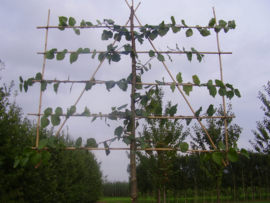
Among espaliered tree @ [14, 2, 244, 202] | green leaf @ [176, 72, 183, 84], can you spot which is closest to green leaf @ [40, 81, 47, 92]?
espaliered tree @ [14, 2, 244, 202]

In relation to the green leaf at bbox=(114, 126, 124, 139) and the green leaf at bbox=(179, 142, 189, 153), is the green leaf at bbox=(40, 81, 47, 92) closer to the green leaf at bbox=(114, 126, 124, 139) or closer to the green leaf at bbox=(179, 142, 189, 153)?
the green leaf at bbox=(114, 126, 124, 139)

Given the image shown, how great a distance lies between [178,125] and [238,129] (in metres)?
3.43

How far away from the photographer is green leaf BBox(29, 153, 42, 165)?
253 centimetres

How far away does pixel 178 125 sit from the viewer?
11891 mm

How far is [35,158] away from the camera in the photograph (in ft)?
8.37

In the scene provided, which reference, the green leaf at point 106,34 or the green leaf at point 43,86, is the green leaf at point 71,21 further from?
the green leaf at point 43,86

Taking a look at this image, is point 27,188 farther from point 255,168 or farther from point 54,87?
point 255,168

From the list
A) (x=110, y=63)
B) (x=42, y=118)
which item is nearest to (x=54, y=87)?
(x=42, y=118)

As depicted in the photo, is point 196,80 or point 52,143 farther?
point 196,80

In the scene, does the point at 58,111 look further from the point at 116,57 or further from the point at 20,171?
the point at 20,171

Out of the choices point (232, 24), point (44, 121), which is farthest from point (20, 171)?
point (232, 24)

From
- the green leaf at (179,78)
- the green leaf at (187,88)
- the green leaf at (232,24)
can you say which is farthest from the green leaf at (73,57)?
the green leaf at (232,24)

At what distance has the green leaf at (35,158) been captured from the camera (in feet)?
8.30

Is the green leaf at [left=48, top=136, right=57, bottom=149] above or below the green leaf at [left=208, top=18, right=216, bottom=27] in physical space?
below
